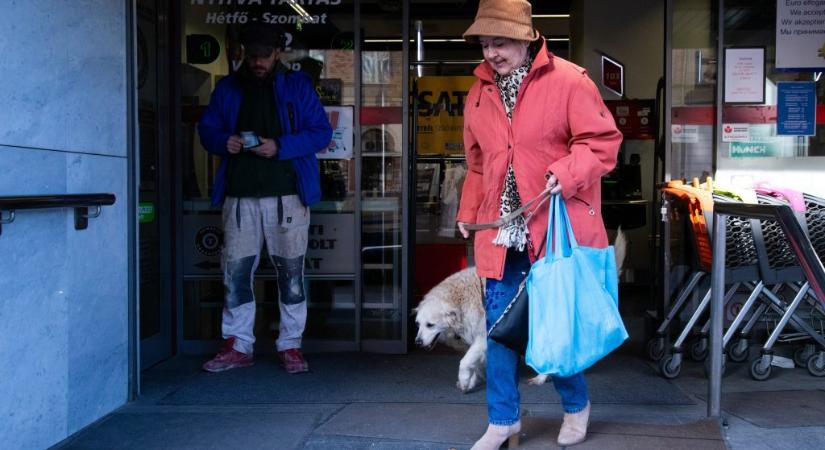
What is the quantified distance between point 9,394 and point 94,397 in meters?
0.79

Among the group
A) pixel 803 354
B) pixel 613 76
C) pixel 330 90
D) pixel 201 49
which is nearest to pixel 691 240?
pixel 803 354

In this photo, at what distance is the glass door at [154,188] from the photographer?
5.92 meters

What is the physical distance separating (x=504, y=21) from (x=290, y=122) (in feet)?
7.45

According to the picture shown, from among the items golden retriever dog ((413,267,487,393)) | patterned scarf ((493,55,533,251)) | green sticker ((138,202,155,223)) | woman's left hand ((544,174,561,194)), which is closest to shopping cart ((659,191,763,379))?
golden retriever dog ((413,267,487,393))

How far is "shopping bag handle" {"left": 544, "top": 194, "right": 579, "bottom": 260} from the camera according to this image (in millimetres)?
3723

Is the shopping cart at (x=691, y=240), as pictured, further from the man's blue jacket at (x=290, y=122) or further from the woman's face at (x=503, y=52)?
the man's blue jacket at (x=290, y=122)

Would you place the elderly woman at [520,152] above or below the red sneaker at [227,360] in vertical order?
above

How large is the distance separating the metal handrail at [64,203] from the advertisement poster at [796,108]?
4.57 meters

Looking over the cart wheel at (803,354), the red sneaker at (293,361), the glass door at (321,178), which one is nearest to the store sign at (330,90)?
the glass door at (321,178)

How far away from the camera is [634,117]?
9.06 m

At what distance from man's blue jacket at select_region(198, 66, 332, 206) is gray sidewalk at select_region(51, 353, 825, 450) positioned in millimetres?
1250

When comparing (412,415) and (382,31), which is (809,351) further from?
(382,31)

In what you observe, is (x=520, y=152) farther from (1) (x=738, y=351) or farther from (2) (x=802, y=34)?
(2) (x=802, y=34)

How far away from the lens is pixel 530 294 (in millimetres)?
3711
